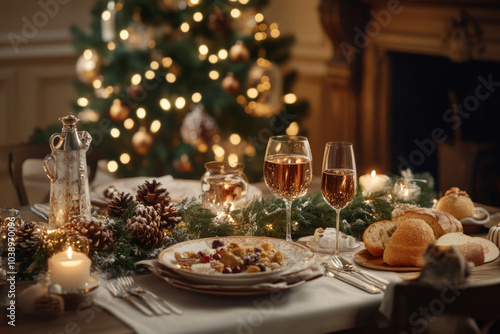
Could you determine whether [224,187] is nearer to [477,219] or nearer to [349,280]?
[349,280]

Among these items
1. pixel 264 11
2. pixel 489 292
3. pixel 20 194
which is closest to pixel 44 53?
pixel 264 11

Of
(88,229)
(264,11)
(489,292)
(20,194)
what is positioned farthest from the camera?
(264,11)

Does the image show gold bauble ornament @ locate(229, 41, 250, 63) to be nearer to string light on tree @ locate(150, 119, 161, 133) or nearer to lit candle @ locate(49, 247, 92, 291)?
string light on tree @ locate(150, 119, 161, 133)

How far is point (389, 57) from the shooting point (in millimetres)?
4012

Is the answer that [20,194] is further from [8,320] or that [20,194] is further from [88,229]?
[8,320]

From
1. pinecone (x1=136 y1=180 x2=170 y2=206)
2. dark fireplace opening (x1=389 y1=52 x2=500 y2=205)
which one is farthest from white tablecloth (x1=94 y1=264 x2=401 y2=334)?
dark fireplace opening (x1=389 y1=52 x2=500 y2=205)

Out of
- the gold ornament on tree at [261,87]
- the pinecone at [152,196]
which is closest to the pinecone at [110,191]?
the pinecone at [152,196]

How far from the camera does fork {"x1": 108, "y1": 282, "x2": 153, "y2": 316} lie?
1.11 metres

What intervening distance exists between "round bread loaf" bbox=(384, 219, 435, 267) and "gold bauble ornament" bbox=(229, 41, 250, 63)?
265 centimetres

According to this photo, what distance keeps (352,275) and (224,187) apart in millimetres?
449

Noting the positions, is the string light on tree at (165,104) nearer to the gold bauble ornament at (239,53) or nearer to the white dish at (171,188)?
the gold bauble ornament at (239,53)

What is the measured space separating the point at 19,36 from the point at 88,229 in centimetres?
348

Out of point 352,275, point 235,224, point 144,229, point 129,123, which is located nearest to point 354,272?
point 352,275

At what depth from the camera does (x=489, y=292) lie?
0.99m
